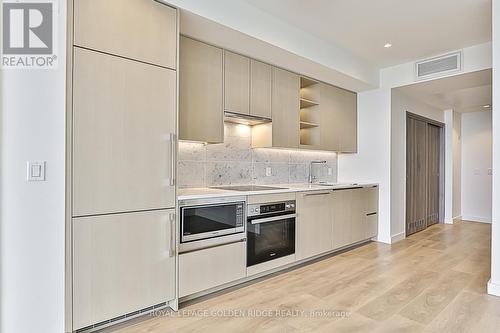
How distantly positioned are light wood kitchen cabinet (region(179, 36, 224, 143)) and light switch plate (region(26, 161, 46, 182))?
1121mm

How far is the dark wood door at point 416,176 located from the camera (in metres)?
5.07

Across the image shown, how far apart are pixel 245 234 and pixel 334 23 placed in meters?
2.32

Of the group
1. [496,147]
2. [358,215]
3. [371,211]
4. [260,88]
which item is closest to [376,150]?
[371,211]

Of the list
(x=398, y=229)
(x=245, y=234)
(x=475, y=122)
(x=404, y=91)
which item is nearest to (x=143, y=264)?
(x=245, y=234)

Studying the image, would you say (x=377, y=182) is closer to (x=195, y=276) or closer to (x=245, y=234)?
(x=245, y=234)

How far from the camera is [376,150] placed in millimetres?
4535

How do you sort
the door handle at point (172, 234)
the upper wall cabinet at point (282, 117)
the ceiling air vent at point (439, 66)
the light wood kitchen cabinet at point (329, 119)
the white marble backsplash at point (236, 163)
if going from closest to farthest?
the door handle at point (172, 234)
the white marble backsplash at point (236, 163)
the upper wall cabinet at point (282, 117)
the ceiling air vent at point (439, 66)
the light wood kitchen cabinet at point (329, 119)

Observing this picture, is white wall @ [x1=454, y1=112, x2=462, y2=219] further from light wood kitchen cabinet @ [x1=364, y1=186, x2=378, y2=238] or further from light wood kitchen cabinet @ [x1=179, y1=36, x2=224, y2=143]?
light wood kitchen cabinet @ [x1=179, y1=36, x2=224, y2=143]

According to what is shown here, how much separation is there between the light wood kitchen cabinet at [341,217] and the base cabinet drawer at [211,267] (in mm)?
1501

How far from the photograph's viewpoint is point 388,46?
3.67 m

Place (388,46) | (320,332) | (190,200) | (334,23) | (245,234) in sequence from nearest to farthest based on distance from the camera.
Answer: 1. (320,332)
2. (190,200)
3. (245,234)
4. (334,23)
5. (388,46)

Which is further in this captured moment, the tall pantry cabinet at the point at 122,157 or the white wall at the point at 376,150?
the white wall at the point at 376,150

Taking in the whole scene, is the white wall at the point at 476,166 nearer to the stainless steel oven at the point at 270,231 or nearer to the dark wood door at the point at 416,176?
the dark wood door at the point at 416,176

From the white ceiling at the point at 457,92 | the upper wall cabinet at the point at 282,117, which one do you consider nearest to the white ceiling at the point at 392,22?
the white ceiling at the point at 457,92
